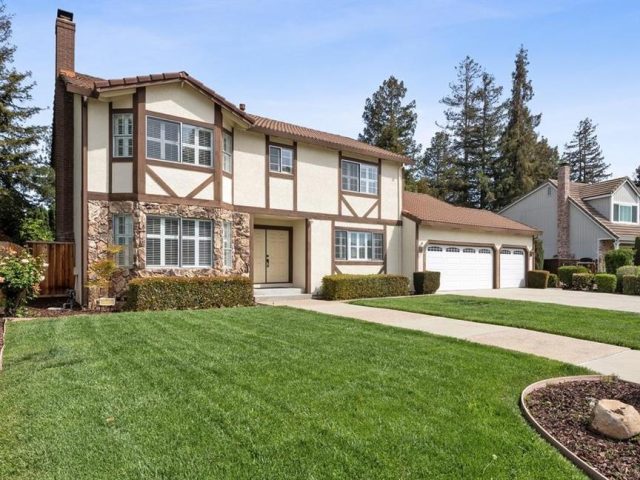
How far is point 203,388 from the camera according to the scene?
4641mm

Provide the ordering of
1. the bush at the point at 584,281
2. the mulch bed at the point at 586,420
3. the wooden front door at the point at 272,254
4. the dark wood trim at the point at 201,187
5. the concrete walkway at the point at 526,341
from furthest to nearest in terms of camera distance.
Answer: the bush at the point at 584,281, the wooden front door at the point at 272,254, the dark wood trim at the point at 201,187, the concrete walkway at the point at 526,341, the mulch bed at the point at 586,420

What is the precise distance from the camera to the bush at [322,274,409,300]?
14.5 metres

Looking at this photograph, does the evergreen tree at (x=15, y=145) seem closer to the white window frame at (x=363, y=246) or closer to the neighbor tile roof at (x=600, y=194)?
the white window frame at (x=363, y=246)

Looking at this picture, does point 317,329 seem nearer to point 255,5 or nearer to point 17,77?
point 255,5

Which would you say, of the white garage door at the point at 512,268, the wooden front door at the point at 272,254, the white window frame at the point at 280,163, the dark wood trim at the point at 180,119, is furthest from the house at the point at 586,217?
the dark wood trim at the point at 180,119

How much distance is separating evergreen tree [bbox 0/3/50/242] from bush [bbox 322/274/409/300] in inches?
817

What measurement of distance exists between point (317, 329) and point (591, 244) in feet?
79.7

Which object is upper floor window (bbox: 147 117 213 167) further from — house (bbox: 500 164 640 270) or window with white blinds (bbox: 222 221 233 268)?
house (bbox: 500 164 640 270)

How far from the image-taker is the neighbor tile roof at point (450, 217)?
60.3 ft

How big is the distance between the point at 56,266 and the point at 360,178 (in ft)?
36.7

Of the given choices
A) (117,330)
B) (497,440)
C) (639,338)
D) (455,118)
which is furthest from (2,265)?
(455,118)

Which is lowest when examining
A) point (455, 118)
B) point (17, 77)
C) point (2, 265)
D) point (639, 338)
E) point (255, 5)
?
point (639, 338)

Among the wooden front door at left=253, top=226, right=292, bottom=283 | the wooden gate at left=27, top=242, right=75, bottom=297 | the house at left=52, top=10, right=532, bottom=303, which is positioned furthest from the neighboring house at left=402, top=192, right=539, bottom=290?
the wooden gate at left=27, top=242, right=75, bottom=297

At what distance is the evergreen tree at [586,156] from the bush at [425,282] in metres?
49.4
